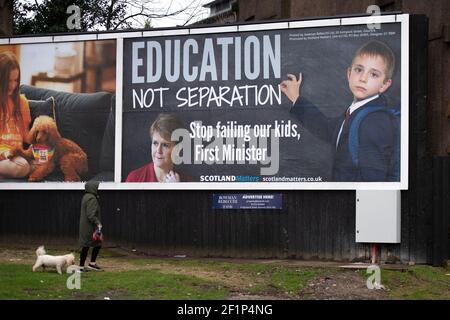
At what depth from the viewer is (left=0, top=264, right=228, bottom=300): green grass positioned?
12.8m

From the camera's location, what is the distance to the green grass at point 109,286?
12773 mm

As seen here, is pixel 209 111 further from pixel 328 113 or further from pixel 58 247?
pixel 58 247

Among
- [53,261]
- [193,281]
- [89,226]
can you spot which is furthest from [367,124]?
[53,261]

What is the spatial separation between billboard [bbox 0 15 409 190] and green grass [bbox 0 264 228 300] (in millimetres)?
4104

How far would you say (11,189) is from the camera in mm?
19969

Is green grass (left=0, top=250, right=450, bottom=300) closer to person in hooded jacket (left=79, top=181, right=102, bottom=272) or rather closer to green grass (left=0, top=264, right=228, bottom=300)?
green grass (left=0, top=264, right=228, bottom=300)

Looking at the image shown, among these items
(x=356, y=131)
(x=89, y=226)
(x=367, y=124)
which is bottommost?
(x=89, y=226)

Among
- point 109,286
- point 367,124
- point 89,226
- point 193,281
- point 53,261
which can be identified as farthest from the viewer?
point 367,124

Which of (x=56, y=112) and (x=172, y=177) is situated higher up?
(x=56, y=112)

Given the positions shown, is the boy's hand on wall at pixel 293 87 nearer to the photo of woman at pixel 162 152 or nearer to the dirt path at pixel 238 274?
the photo of woman at pixel 162 152

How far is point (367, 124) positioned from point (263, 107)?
2.32 m

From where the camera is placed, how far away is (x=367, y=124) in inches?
692

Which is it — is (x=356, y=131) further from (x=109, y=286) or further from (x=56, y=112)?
(x=56, y=112)

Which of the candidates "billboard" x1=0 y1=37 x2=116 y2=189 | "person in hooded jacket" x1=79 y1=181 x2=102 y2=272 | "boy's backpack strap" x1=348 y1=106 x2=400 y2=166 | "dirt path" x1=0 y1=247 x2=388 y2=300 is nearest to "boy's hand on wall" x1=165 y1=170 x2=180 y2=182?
"billboard" x1=0 y1=37 x2=116 y2=189
